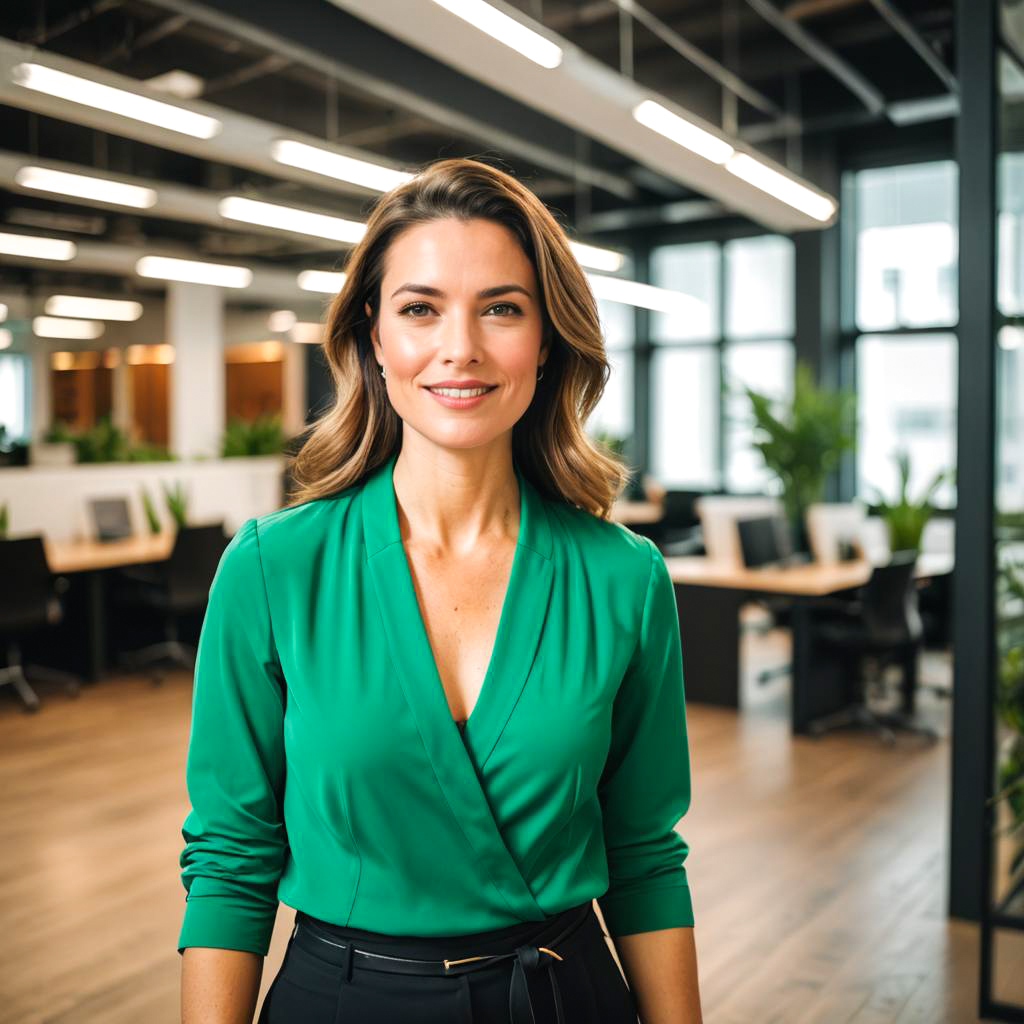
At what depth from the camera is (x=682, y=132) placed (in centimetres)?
536

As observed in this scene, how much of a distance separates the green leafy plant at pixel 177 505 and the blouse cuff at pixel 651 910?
6486 millimetres

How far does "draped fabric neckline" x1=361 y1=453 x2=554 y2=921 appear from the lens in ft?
3.48

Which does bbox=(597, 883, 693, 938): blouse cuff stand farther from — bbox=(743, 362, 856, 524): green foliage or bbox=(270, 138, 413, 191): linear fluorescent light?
bbox=(743, 362, 856, 524): green foliage

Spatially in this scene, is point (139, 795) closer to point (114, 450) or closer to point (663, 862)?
point (663, 862)

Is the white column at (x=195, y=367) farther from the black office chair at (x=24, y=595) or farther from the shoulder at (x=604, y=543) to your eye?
the shoulder at (x=604, y=543)

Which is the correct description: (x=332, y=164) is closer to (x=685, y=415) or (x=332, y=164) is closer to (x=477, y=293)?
(x=477, y=293)

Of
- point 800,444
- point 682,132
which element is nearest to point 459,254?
point 682,132

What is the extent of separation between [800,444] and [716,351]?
3574 mm

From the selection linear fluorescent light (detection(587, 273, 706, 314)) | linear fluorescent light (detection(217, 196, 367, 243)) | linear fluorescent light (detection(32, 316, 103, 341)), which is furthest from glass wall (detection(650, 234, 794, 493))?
linear fluorescent light (detection(32, 316, 103, 341))

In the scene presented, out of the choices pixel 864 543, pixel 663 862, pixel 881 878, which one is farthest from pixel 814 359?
pixel 663 862

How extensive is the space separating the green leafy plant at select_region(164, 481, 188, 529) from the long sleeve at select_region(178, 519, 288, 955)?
254 inches

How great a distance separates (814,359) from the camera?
10000 millimetres

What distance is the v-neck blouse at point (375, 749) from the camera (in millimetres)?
1063

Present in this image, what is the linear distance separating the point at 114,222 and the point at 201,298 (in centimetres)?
114
